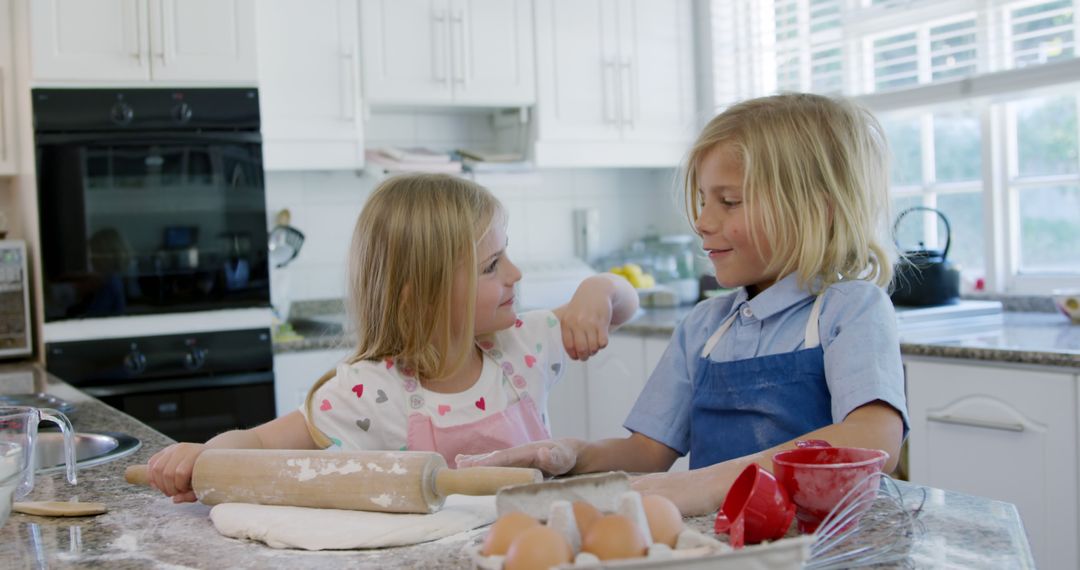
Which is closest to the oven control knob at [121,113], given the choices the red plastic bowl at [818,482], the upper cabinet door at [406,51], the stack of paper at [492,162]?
the upper cabinet door at [406,51]

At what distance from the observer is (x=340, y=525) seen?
961mm

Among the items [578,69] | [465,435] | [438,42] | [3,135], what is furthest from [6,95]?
[465,435]

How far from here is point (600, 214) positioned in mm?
4301

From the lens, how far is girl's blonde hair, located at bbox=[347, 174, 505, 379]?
1405 mm

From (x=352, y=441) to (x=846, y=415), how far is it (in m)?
0.62

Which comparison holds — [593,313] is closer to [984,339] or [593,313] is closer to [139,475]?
[139,475]

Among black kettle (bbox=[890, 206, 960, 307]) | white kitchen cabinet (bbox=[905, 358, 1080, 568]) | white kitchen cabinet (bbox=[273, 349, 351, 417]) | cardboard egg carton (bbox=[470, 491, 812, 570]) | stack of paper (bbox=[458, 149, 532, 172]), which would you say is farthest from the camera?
stack of paper (bbox=[458, 149, 532, 172])

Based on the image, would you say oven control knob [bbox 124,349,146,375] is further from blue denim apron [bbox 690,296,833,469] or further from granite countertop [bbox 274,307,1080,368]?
blue denim apron [bbox 690,296,833,469]

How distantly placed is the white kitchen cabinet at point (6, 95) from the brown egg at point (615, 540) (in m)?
2.87

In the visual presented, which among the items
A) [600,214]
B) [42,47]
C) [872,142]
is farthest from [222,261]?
[872,142]

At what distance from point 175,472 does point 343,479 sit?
0.21 m

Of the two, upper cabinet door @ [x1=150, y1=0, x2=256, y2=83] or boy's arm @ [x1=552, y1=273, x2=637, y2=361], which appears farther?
upper cabinet door @ [x1=150, y1=0, x2=256, y2=83]

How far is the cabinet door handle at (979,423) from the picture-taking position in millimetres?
2258

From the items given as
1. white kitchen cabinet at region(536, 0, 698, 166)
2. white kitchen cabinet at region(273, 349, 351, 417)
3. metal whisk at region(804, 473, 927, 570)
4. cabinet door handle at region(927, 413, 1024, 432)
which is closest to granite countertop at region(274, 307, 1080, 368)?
white kitchen cabinet at region(273, 349, 351, 417)
